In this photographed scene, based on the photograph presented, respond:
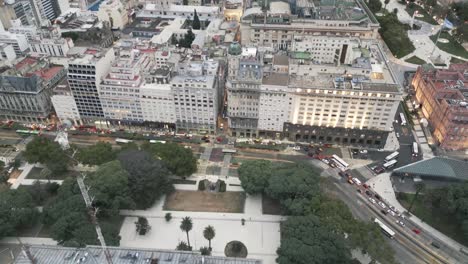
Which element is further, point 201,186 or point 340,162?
point 340,162

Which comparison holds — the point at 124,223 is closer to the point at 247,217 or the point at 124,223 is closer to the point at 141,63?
the point at 247,217

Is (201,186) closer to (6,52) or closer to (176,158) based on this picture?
(176,158)

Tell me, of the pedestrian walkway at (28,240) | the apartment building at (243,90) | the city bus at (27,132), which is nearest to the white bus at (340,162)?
the apartment building at (243,90)

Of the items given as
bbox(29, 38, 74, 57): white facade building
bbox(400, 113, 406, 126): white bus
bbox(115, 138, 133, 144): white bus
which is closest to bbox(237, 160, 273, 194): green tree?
bbox(115, 138, 133, 144): white bus

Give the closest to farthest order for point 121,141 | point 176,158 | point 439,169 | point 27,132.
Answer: point 439,169 → point 176,158 → point 121,141 → point 27,132

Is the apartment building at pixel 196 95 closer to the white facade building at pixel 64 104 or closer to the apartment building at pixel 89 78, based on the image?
the apartment building at pixel 89 78

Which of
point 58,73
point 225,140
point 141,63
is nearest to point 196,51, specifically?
point 141,63

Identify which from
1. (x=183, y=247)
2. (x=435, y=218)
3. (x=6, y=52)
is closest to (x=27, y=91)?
(x=6, y=52)
